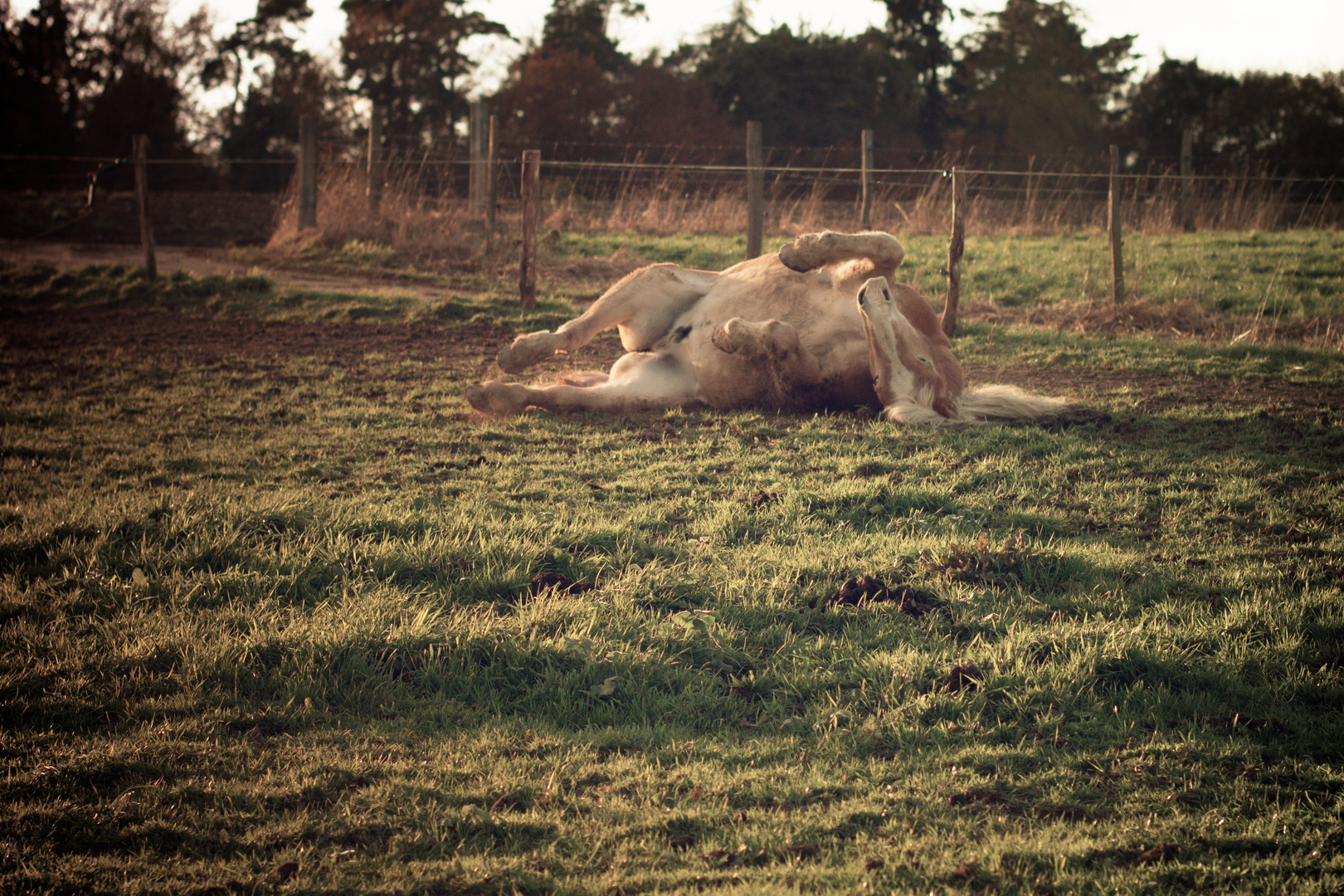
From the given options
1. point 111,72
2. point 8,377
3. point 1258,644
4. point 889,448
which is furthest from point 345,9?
point 1258,644

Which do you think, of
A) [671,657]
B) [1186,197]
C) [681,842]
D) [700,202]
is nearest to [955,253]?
[671,657]

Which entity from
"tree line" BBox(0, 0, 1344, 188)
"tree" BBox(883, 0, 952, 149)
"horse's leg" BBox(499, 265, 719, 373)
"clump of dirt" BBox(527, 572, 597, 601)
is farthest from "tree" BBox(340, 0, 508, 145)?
"clump of dirt" BBox(527, 572, 597, 601)

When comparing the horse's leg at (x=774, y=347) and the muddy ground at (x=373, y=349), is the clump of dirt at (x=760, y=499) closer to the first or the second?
the horse's leg at (x=774, y=347)

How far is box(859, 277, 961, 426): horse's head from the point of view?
5332 mm

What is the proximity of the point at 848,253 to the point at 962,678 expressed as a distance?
11.0ft

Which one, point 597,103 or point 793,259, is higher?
point 597,103

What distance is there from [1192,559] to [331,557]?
140 inches

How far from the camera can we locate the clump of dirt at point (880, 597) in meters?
3.32

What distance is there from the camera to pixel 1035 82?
106 feet

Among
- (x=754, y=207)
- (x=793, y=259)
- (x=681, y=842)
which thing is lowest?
(x=681, y=842)

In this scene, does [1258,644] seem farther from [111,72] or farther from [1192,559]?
[111,72]

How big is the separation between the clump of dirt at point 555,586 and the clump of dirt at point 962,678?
139 cm

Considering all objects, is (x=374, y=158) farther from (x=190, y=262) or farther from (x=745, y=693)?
(x=745, y=693)

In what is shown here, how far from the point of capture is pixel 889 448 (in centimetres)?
509
